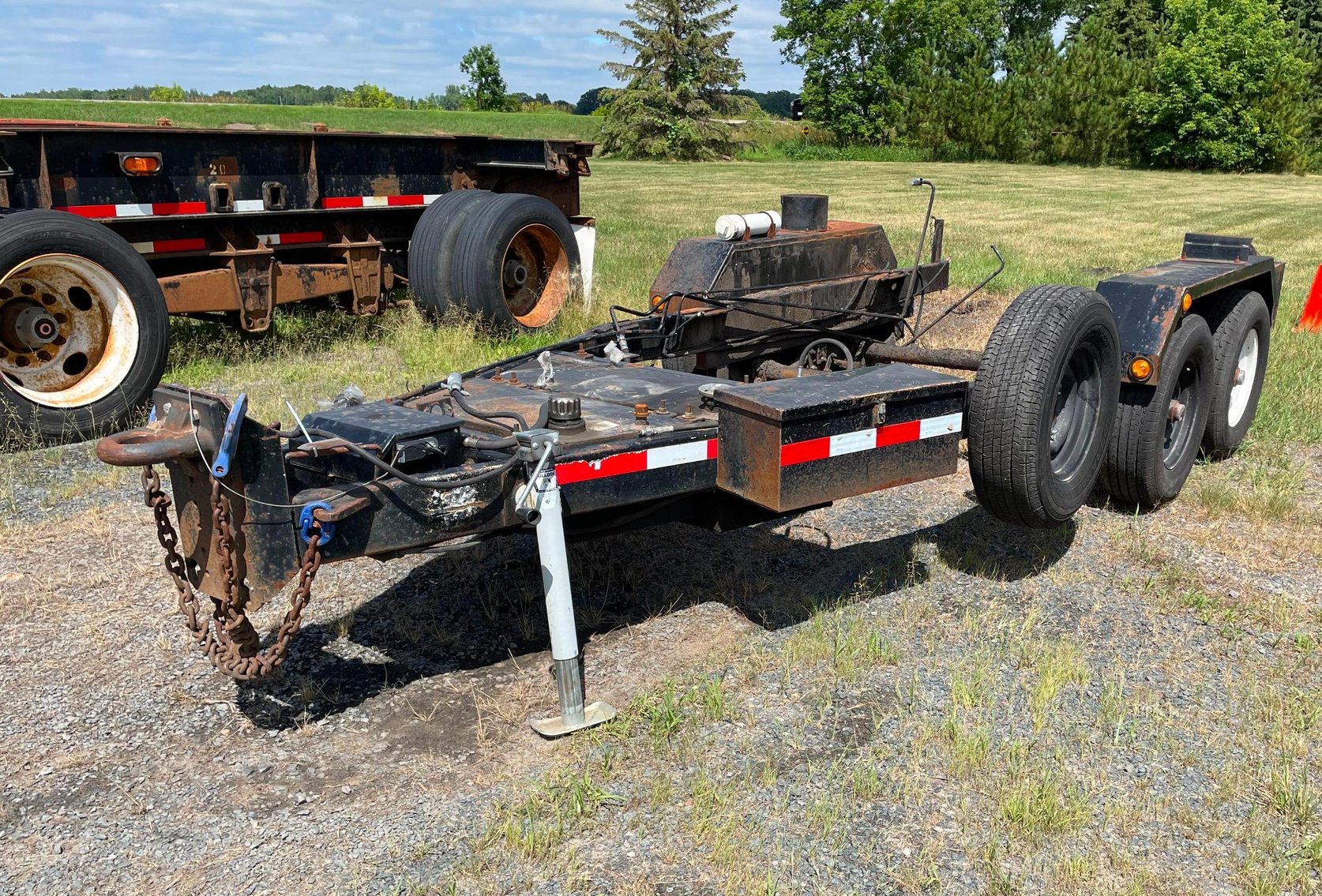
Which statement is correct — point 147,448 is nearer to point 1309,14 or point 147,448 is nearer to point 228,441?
point 228,441

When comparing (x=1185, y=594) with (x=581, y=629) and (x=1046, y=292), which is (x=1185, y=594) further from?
(x=581, y=629)

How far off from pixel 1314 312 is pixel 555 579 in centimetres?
847

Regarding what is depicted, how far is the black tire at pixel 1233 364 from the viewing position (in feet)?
18.6

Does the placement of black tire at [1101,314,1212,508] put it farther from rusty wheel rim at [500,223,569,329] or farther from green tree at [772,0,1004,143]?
green tree at [772,0,1004,143]

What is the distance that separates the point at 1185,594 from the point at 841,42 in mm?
50868

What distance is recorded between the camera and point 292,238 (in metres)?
8.39

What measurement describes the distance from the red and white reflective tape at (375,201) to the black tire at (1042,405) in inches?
228

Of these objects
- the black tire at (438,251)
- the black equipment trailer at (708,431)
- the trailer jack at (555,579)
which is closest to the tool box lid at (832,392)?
the black equipment trailer at (708,431)

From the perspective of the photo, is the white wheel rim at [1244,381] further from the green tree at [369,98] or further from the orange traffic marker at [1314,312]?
the green tree at [369,98]

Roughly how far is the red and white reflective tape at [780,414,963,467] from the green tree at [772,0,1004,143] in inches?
1829

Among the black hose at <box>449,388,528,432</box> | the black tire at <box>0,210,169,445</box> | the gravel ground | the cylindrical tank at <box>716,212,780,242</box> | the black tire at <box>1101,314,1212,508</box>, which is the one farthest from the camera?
the black tire at <box>0,210,169,445</box>

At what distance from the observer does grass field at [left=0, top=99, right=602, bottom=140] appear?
4319cm

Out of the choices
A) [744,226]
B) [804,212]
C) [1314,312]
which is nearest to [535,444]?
[744,226]

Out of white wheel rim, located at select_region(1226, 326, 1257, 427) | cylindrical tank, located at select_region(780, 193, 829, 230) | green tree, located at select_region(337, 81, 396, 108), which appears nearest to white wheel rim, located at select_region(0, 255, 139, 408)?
cylindrical tank, located at select_region(780, 193, 829, 230)
